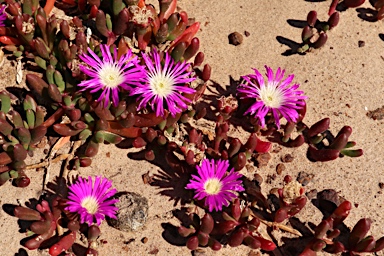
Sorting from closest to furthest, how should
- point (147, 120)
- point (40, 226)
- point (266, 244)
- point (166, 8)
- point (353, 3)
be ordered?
1. point (40, 226)
2. point (266, 244)
3. point (147, 120)
4. point (166, 8)
5. point (353, 3)

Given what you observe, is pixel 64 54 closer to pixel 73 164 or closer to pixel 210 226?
pixel 73 164

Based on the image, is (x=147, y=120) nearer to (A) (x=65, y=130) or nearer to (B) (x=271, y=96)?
(A) (x=65, y=130)

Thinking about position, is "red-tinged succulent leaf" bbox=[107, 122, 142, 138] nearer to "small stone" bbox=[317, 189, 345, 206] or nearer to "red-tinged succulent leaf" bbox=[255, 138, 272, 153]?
"red-tinged succulent leaf" bbox=[255, 138, 272, 153]

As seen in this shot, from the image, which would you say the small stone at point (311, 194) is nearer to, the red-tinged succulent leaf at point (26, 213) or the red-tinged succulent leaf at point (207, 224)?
the red-tinged succulent leaf at point (207, 224)

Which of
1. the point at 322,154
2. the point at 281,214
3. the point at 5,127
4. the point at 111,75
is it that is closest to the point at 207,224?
the point at 281,214

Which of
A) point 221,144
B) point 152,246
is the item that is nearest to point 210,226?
point 152,246

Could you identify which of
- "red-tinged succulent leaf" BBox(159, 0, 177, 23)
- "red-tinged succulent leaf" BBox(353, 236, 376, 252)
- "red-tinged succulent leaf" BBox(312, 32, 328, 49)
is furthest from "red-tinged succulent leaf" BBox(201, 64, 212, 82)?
"red-tinged succulent leaf" BBox(353, 236, 376, 252)
